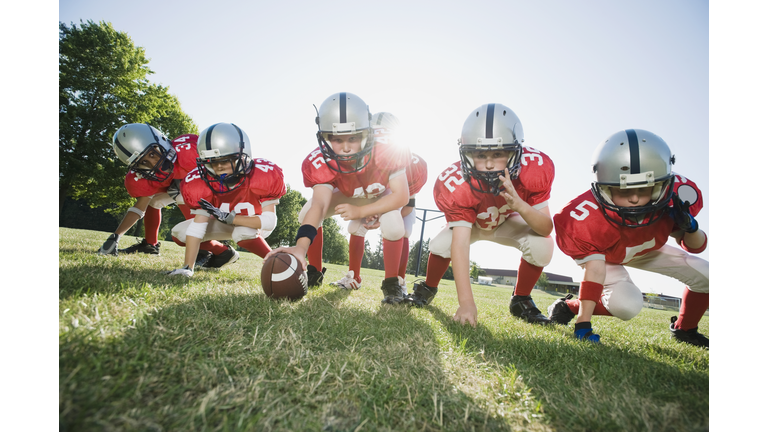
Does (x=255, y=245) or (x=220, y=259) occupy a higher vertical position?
(x=255, y=245)

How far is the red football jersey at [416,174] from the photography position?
4.01 metres

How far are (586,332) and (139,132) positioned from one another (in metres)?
4.97

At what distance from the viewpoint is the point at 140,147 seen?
13.3 ft

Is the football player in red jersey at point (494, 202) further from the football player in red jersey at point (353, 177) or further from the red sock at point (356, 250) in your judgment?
the red sock at point (356, 250)

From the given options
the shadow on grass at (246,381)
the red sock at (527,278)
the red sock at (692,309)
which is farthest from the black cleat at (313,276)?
the red sock at (692,309)

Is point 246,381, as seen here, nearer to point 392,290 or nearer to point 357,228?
point 392,290

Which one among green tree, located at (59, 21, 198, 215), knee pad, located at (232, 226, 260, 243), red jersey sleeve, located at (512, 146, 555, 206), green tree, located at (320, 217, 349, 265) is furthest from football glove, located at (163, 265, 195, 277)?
green tree, located at (320, 217, 349, 265)

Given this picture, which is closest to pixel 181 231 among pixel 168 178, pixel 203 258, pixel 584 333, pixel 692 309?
pixel 203 258

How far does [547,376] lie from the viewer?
1593 millimetres

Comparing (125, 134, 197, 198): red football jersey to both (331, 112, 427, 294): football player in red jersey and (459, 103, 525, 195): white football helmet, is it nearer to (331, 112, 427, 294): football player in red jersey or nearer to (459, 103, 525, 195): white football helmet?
(331, 112, 427, 294): football player in red jersey

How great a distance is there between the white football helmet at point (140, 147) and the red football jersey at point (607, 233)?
447cm

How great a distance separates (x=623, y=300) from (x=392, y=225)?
6.78ft

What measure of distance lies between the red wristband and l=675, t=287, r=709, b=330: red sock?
916mm

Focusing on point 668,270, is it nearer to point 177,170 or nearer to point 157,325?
point 157,325
